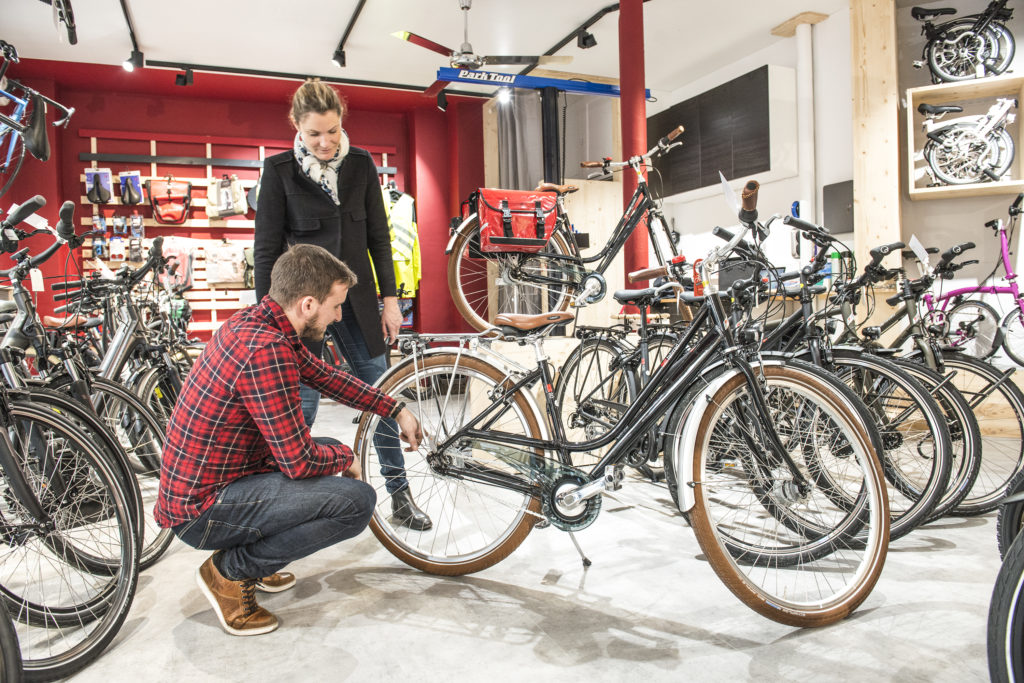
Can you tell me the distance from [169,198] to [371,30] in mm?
2770

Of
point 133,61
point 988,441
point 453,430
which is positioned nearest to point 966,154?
point 988,441

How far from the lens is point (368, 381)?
2.47m

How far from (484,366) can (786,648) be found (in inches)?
45.5

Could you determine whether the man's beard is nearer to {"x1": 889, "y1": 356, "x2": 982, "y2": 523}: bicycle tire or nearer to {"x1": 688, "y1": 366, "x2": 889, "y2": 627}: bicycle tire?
{"x1": 688, "y1": 366, "x2": 889, "y2": 627}: bicycle tire

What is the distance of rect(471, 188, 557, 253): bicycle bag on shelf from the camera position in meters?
3.32

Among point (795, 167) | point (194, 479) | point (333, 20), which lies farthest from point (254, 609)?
point (795, 167)

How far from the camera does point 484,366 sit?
7.01ft

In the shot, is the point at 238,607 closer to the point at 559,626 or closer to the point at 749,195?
the point at 559,626

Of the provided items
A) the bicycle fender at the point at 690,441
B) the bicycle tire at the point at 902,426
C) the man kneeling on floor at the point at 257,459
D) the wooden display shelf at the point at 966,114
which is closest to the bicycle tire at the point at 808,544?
the bicycle fender at the point at 690,441

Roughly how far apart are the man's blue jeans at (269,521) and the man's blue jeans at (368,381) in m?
0.56

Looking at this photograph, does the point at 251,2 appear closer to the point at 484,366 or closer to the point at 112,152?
the point at 112,152

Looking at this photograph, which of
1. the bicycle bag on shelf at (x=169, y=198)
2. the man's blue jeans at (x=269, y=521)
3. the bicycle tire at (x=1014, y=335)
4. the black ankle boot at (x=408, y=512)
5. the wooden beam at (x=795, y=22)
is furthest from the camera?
the bicycle bag on shelf at (x=169, y=198)

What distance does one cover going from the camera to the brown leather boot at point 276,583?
2076 millimetres

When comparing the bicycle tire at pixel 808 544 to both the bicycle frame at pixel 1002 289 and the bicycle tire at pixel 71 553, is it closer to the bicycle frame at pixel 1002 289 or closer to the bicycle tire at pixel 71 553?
the bicycle tire at pixel 71 553
